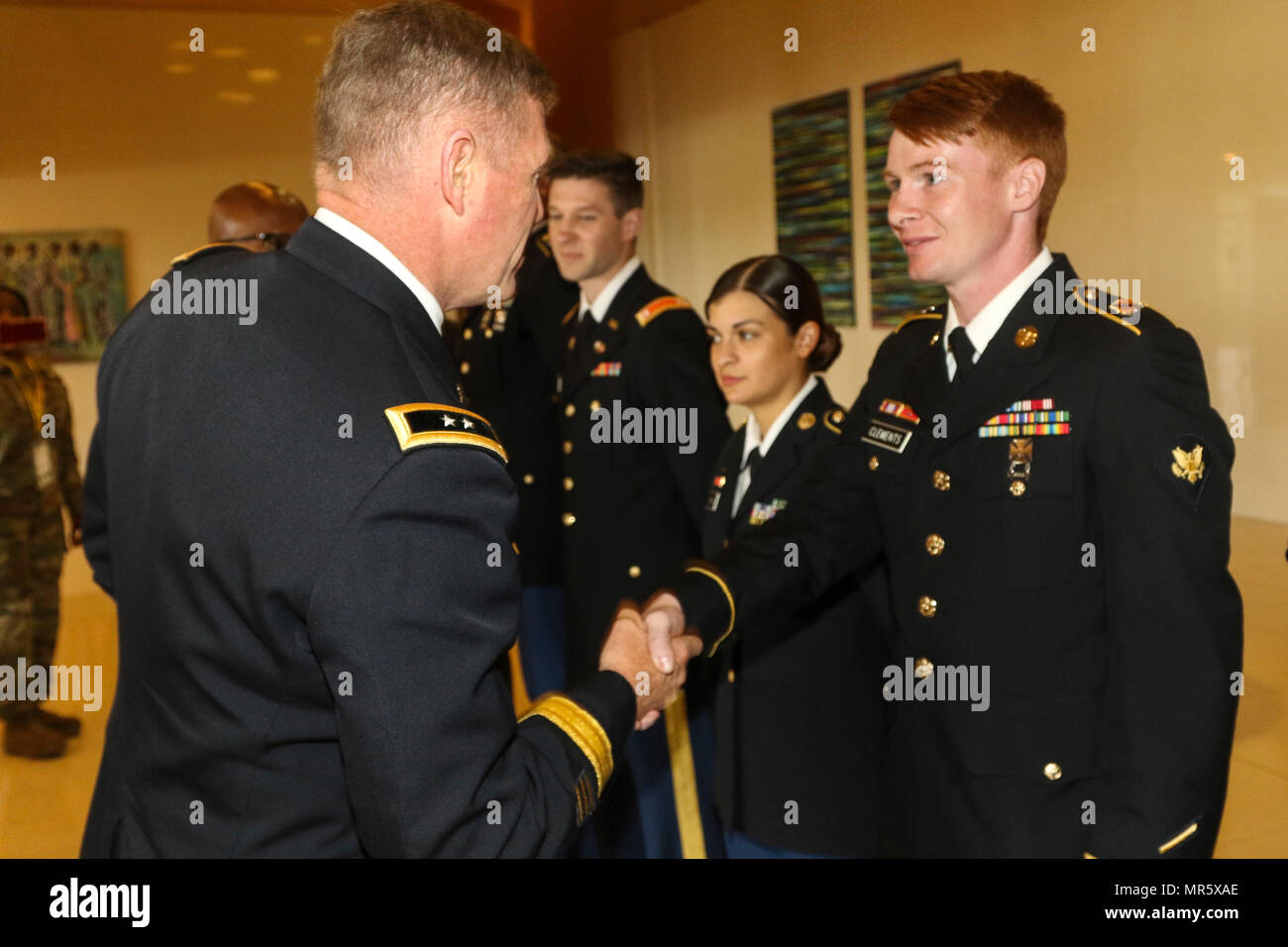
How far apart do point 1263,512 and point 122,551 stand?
5.93 m

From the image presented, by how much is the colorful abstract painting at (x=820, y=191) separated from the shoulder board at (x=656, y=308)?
5.71 m

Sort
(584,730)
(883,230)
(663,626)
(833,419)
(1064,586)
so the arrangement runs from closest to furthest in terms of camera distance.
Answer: (584,730) → (1064,586) → (663,626) → (833,419) → (883,230)

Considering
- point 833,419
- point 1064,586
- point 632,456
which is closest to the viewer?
point 1064,586

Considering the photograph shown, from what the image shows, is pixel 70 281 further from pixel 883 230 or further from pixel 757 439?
pixel 757 439

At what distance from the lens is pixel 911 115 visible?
5.74ft

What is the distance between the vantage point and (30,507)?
14.6ft

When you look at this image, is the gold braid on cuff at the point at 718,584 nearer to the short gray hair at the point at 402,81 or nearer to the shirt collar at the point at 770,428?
the shirt collar at the point at 770,428

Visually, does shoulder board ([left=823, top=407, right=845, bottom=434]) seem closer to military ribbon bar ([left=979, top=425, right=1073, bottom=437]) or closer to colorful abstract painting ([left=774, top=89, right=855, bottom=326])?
military ribbon bar ([left=979, top=425, right=1073, bottom=437])

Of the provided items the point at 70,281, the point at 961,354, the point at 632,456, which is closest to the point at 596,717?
the point at 961,354

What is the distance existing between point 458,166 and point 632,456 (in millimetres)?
1860

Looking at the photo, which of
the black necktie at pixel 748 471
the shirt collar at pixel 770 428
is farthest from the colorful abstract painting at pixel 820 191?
the black necktie at pixel 748 471

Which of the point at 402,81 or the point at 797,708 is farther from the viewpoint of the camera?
the point at 797,708
